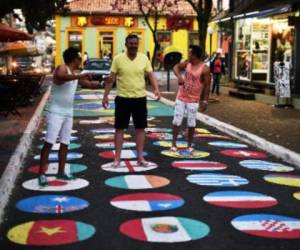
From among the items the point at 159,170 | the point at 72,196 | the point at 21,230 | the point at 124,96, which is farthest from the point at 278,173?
the point at 21,230

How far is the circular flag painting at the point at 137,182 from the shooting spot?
7.61 m

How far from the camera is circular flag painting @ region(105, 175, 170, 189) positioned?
761 centimetres

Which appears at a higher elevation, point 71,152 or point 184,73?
point 184,73

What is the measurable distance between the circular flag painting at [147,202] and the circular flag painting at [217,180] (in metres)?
0.87

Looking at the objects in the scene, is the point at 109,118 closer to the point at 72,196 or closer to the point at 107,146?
the point at 107,146

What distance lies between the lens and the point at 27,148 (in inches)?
417

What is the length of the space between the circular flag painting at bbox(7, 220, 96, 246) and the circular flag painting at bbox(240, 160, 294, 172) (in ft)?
12.6

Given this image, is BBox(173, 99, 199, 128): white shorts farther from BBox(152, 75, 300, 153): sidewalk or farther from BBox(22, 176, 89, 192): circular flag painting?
BBox(22, 176, 89, 192): circular flag painting

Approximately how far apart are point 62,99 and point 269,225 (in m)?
3.12

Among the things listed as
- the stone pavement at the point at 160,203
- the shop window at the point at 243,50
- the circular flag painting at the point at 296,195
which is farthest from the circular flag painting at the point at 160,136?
the shop window at the point at 243,50

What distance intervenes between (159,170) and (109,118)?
7.64m

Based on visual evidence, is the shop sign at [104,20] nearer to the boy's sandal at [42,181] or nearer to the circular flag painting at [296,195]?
the boy's sandal at [42,181]

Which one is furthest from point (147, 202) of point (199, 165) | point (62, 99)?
point (199, 165)

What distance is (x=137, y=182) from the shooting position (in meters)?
7.82
